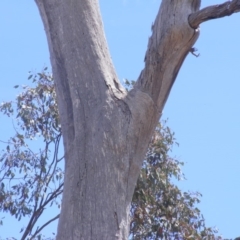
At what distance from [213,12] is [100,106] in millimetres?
1101

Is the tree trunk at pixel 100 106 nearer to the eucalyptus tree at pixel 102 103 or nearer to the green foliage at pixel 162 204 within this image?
the eucalyptus tree at pixel 102 103

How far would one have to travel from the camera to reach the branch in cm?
514

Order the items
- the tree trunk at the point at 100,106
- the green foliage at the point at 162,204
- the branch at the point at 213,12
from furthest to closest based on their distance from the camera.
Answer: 1. the green foliage at the point at 162,204
2. the branch at the point at 213,12
3. the tree trunk at the point at 100,106

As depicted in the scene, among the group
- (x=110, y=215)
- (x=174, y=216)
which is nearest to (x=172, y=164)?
(x=174, y=216)

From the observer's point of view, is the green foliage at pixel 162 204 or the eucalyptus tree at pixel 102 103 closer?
the eucalyptus tree at pixel 102 103

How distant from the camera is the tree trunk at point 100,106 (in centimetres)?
470

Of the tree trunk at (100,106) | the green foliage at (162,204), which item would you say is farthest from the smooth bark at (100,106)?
the green foliage at (162,204)

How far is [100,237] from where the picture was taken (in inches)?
179

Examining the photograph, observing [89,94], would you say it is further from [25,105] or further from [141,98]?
[25,105]

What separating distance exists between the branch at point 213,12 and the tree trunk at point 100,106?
0.06 metres

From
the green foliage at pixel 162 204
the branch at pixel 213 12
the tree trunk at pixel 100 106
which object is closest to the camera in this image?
the tree trunk at pixel 100 106

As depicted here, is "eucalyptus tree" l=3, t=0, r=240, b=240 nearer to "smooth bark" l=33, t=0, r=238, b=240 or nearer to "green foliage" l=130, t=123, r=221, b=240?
"smooth bark" l=33, t=0, r=238, b=240

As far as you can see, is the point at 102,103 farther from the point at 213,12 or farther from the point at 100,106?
the point at 213,12

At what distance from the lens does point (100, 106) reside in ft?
16.8
